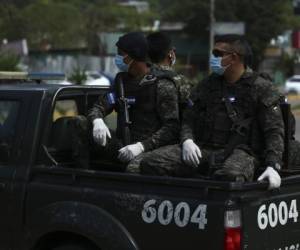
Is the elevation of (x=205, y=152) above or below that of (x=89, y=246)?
above

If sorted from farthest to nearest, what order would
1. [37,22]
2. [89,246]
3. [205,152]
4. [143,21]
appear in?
1. [143,21]
2. [37,22]
3. [205,152]
4. [89,246]

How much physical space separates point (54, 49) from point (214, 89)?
49.8 m

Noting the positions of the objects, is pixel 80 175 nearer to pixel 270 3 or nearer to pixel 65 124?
pixel 65 124

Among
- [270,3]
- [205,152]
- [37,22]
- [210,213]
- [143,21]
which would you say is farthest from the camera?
[143,21]

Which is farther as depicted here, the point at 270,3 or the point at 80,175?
the point at 270,3

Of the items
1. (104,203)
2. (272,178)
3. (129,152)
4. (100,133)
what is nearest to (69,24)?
(100,133)

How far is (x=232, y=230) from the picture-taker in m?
3.49

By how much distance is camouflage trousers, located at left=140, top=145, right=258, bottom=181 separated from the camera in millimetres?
3939

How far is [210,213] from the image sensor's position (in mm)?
3504

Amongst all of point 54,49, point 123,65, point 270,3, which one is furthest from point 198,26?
point 123,65

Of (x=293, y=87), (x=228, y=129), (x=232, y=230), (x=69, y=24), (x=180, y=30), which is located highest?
(x=228, y=129)

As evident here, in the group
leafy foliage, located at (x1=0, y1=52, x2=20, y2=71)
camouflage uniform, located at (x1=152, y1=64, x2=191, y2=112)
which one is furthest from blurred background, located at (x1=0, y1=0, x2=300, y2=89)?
camouflage uniform, located at (x1=152, y1=64, x2=191, y2=112)

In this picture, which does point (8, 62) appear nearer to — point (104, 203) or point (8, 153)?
point (8, 153)

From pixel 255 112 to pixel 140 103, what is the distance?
826 millimetres
